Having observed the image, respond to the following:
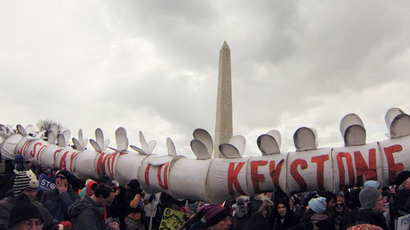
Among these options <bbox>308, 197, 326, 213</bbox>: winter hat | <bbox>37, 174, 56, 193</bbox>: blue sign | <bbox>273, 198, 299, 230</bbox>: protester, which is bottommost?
<bbox>273, 198, 299, 230</bbox>: protester

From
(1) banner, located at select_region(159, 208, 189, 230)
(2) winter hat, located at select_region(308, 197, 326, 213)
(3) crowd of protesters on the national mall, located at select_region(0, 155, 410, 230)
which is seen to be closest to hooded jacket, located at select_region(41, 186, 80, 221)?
(3) crowd of protesters on the national mall, located at select_region(0, 155, 410, 230)

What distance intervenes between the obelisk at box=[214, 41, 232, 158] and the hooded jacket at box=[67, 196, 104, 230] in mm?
11366

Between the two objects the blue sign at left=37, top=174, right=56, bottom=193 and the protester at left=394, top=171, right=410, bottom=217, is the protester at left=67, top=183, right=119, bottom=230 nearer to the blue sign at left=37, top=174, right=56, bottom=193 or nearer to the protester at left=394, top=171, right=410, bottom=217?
the blue sign at left=37, top=174, right=56, bottom=193

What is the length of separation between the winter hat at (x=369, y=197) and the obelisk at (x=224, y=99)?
11.4 m

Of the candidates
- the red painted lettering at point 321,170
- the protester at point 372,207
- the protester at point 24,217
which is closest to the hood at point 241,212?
the red painted lettering at point 321,170

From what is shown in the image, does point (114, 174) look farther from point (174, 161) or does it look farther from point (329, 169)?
point (329, 169)

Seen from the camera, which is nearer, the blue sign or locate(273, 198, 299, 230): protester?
locate(273, 198, 299, 230): protester

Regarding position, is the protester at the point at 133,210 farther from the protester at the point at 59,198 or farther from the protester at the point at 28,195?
the protester at the point at 28,195

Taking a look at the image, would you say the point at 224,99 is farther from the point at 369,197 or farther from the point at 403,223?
the point at 369,197

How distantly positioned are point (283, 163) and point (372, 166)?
1.08 metres

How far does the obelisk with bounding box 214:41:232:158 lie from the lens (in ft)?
47.0

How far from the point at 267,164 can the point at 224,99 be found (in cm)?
996

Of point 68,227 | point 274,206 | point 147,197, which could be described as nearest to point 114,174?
point 147,197

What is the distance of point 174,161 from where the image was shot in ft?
19.4
